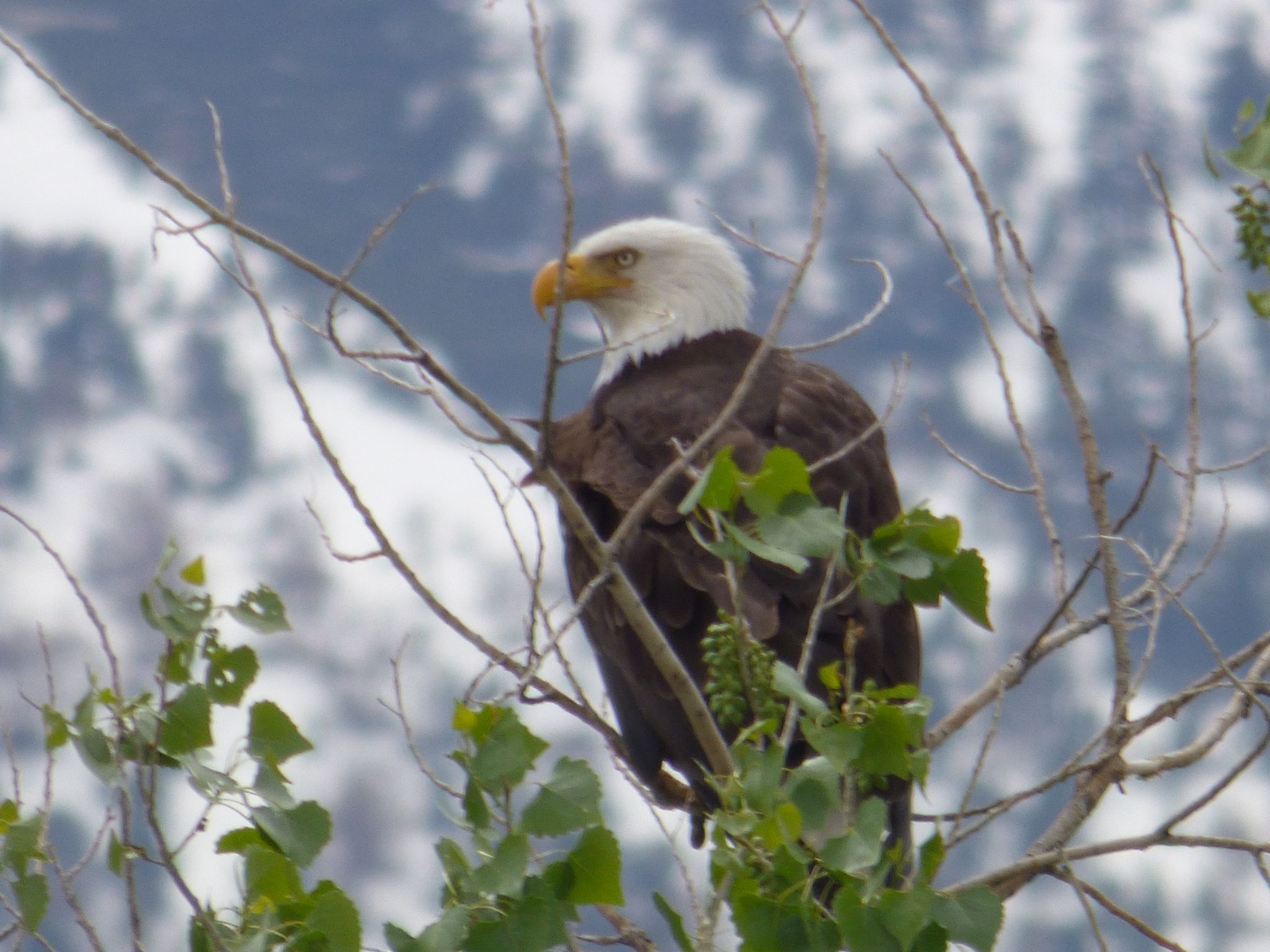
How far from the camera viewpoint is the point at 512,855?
1880 mm

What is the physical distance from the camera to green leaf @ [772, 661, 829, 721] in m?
1.92

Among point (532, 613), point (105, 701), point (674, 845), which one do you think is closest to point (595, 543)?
point (532, 613)

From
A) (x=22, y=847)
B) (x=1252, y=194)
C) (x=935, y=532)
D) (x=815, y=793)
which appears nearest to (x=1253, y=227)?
(x=1252, y=194)

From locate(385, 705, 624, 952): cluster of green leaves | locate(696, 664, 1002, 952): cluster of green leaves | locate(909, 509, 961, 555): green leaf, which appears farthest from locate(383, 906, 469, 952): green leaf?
locate(909, 509, 961, 555): green leaf

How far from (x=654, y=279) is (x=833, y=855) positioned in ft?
11.1

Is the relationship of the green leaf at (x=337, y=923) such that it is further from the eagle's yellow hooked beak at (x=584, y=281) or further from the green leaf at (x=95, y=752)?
the eagle's yellow hooked beak at (x=584, y=281)

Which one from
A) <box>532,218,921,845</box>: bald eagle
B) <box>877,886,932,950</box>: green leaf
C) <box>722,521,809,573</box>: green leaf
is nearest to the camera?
<box>877,886,932,950</box>: green leaf

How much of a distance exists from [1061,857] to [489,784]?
1151 millimetres

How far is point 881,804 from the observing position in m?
1.88

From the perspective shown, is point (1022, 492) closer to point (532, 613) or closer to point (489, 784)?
point (532, 613)

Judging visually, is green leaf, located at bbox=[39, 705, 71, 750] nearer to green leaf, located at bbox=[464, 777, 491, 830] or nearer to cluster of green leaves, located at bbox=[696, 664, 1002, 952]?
green leaf, located at bbox=[464, 777, 491, 830]

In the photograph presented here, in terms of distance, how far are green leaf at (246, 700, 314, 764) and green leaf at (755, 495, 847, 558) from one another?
70cm

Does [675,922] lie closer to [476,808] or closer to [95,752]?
[476,808]

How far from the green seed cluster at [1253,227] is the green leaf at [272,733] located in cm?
155
